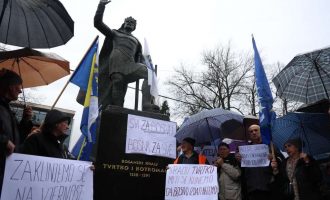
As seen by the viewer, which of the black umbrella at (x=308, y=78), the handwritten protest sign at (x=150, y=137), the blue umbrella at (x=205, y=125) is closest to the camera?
the handwritten protest sign at (x=150, y=137)

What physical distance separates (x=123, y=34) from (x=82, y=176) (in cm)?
325

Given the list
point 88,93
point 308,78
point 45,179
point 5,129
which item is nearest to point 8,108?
point 5,129

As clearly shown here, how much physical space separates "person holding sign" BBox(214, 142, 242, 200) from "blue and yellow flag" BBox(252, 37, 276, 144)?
0.67 m

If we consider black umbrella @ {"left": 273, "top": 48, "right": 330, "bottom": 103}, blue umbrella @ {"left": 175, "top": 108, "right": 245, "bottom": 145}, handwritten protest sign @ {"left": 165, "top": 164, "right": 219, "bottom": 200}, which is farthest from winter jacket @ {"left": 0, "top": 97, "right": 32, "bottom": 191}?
black umbrella @ {"left": 273, "top": 48, "right": 330, "bottom": 103}

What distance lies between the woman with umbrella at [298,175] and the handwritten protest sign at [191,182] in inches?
32.6

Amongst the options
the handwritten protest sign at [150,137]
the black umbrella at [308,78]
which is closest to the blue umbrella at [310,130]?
the black umbrella at [308,78]

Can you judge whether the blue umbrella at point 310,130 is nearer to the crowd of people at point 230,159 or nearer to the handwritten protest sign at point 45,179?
the crowd of people at point 230,159

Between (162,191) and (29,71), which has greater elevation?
(29,71)

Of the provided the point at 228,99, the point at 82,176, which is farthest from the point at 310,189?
the point at 228,99

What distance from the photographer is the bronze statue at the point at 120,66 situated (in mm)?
5602

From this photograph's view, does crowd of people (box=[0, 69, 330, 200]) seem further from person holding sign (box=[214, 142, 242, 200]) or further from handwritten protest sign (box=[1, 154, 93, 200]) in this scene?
handwritten protest sign (box=[1, 154, 93, 200])

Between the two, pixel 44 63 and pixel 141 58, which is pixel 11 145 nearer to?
pixel 44 63

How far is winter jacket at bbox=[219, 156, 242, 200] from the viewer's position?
15.0ft

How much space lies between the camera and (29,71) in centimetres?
487
